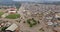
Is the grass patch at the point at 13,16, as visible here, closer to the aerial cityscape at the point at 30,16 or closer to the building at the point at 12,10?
the aerial cityscape at the point at 30,16

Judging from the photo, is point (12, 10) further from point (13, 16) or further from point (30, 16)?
point (30, 16)

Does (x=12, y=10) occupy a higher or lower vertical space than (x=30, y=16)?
higher

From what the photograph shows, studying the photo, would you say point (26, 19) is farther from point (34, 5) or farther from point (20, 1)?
point (20, 1)

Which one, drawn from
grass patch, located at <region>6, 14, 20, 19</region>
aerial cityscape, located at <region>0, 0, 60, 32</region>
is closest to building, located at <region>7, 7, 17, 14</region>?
aerial cityscape, located at <region>0, 0, 60, 32</region>

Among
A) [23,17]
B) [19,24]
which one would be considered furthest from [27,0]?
[19,24]

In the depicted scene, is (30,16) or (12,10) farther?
(12,10)

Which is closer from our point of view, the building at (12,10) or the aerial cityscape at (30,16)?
the aerial cityscape at (30,16)

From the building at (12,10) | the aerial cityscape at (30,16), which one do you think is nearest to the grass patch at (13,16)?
the aerial cityscape at (30,16)

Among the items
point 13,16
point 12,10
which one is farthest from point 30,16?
point 12,10
